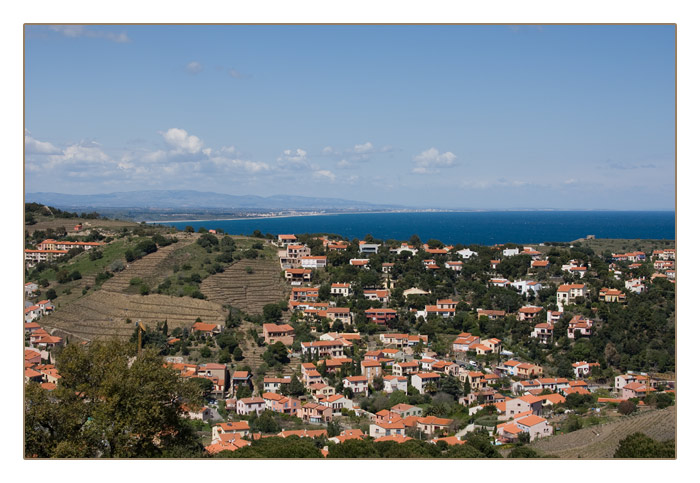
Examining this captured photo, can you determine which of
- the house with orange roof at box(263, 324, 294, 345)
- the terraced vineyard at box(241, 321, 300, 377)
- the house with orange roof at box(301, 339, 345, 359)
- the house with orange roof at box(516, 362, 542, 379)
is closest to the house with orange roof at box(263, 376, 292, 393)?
the terraced vineyard at box(241, 321, 300, 377)

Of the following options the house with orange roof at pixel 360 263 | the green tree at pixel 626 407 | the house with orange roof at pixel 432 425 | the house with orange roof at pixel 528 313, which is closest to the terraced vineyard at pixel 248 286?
the house with orange roof at pixel 360 263

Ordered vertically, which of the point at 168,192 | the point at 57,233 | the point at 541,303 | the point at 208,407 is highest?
the point at 168,192

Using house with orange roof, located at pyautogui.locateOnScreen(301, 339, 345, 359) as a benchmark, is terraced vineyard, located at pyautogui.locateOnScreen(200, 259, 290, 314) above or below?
above

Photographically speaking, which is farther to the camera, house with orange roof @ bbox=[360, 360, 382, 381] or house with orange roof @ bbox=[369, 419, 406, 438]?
house with orange roof @ bbox=[360, 360, 382, 381]

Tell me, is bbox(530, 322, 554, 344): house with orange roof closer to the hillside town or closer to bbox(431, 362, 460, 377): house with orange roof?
the hillside town

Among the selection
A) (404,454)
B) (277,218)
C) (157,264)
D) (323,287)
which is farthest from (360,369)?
(277,218)

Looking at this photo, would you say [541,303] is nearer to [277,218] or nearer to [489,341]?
[489,341]
